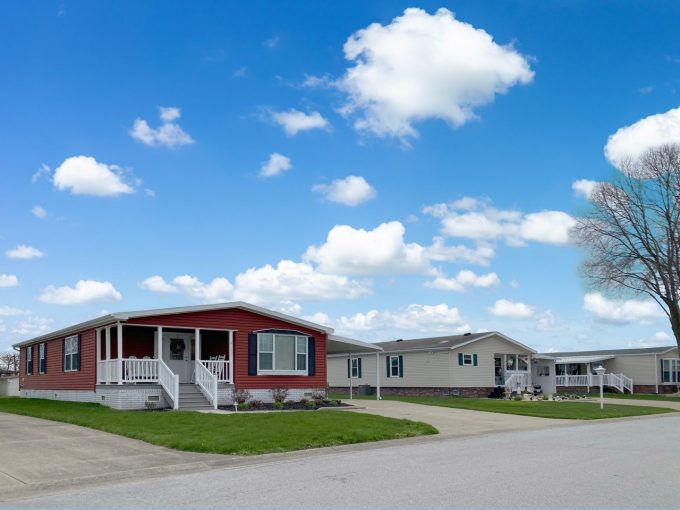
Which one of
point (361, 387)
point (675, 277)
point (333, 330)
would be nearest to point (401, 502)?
point (333, 330)

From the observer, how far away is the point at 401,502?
8281 millimetres

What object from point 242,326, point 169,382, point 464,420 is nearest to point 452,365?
point 242,326

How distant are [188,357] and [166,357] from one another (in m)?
0.89

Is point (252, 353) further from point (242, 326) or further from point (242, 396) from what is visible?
point (242, 396)

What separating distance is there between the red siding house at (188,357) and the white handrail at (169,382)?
33 mm

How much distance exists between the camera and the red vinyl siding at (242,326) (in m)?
24.0

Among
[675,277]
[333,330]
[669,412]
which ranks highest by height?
[675,277]

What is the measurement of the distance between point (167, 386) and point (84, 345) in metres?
4.89

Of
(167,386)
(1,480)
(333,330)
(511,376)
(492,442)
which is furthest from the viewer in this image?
(511,376)

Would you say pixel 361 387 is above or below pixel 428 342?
below

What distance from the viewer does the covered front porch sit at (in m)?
22.8

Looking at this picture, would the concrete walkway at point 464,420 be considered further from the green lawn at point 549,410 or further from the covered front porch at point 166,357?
the covered front porch at point 166,357

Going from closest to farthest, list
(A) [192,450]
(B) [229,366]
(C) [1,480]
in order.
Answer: (C) [1,480]
(A) [192,450]
(B) [229,366]

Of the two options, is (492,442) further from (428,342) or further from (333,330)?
(428,342)
